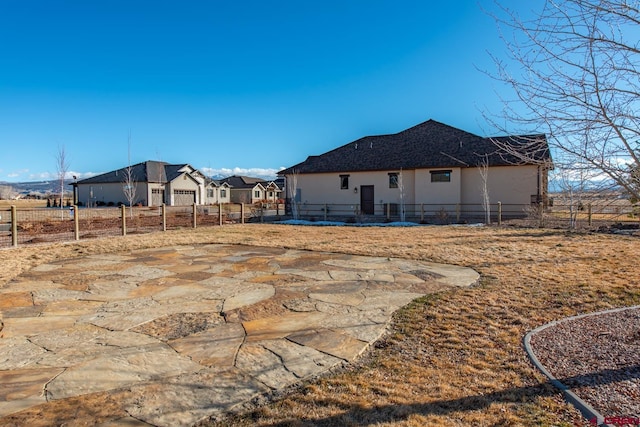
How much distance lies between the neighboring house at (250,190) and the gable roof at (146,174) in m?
11.4

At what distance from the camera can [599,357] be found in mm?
2883

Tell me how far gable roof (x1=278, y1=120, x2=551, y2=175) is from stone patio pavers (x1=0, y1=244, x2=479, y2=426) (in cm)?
1590

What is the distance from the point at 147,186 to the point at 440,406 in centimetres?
3851

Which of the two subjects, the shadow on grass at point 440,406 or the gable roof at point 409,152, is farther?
the gable roof at point 409,152

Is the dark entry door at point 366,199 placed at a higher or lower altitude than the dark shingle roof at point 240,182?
lower

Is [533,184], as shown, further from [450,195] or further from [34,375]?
[34,375]

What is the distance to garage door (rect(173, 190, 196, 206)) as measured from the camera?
38688mm

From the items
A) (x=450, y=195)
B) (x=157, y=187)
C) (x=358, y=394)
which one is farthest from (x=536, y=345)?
(x=157, y=187)

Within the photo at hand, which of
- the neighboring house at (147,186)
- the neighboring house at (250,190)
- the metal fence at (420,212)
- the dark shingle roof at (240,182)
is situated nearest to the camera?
the metal fence at (420,212)

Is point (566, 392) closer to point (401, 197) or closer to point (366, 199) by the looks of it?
point (401, 197)

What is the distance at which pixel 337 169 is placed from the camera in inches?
947

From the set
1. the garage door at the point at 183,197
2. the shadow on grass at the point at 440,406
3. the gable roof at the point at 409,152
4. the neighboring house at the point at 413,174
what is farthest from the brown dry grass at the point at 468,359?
the garage door at the point at 183,197

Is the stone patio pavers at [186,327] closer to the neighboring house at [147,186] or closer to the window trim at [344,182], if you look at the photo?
the window trim at [344,182]

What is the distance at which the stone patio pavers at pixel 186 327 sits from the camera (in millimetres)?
2443
